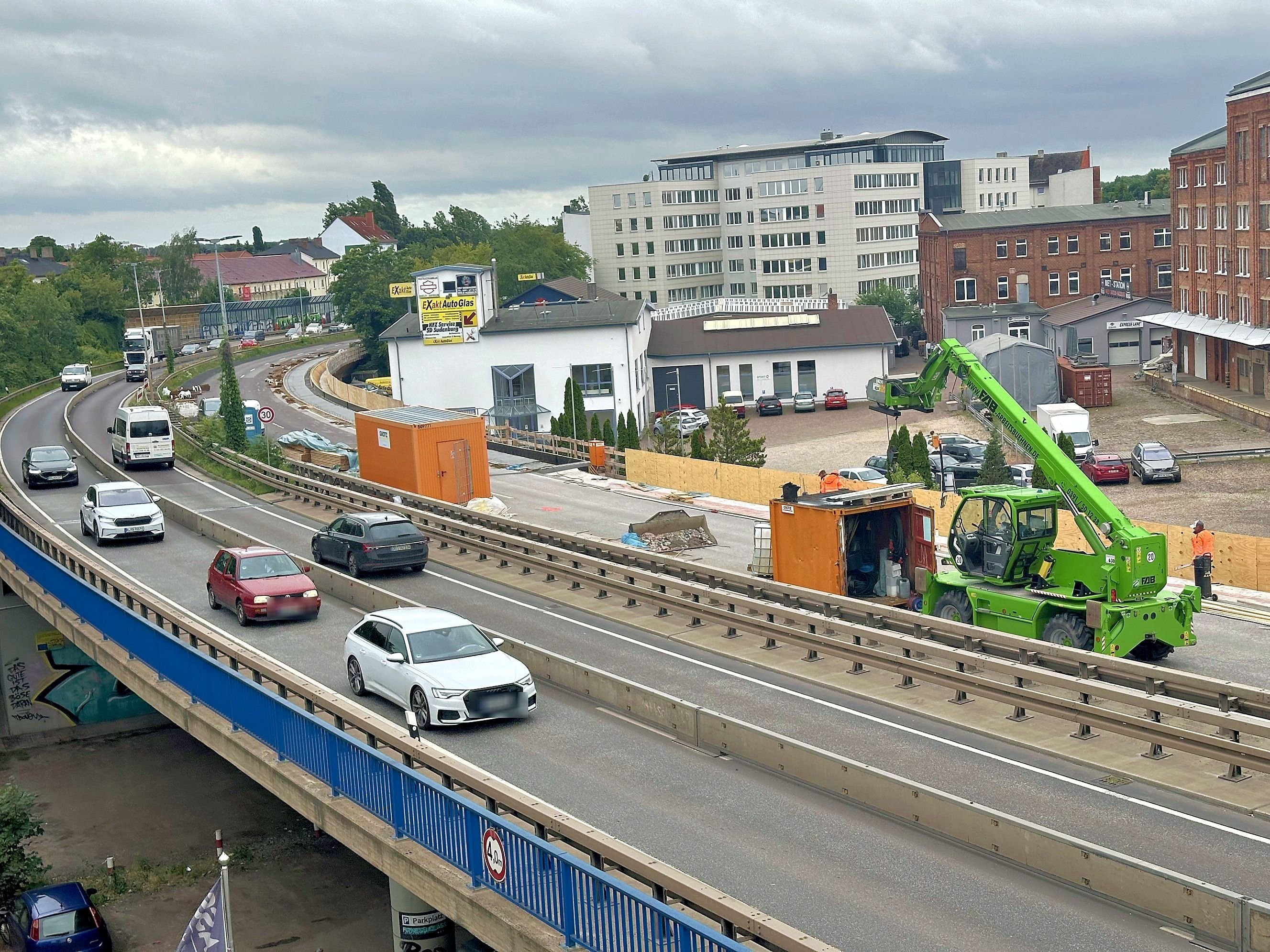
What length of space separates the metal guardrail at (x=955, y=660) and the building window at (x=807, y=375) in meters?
54.1

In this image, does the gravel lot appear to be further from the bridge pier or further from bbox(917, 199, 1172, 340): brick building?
the bridge pier

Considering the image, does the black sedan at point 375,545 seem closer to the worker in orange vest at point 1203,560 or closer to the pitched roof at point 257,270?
the worker in orange vest at point 1203,560

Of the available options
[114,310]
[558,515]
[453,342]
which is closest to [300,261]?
[114,310]

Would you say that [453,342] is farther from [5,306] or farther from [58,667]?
[5,306]

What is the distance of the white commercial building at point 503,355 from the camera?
240 feet

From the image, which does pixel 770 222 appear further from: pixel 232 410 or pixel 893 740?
pixel 893 740

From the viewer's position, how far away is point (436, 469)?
39688 millimetres

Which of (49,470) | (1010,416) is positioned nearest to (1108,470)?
(1010,416)

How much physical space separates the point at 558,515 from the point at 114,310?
103 m

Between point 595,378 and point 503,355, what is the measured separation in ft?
16.9

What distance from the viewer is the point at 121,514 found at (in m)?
35.8

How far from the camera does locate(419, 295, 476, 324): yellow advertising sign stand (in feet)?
239


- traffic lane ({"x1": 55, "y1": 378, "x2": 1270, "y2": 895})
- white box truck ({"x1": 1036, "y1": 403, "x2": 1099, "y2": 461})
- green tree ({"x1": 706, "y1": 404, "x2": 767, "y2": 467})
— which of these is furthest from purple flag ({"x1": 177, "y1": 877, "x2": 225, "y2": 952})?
white box truck ({"x1": 1036, "y1": 403, "x2": 1099, "y2": 461})

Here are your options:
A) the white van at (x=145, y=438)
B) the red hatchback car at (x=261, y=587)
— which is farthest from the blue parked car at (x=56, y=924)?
the white van at (x=145, y=438)
